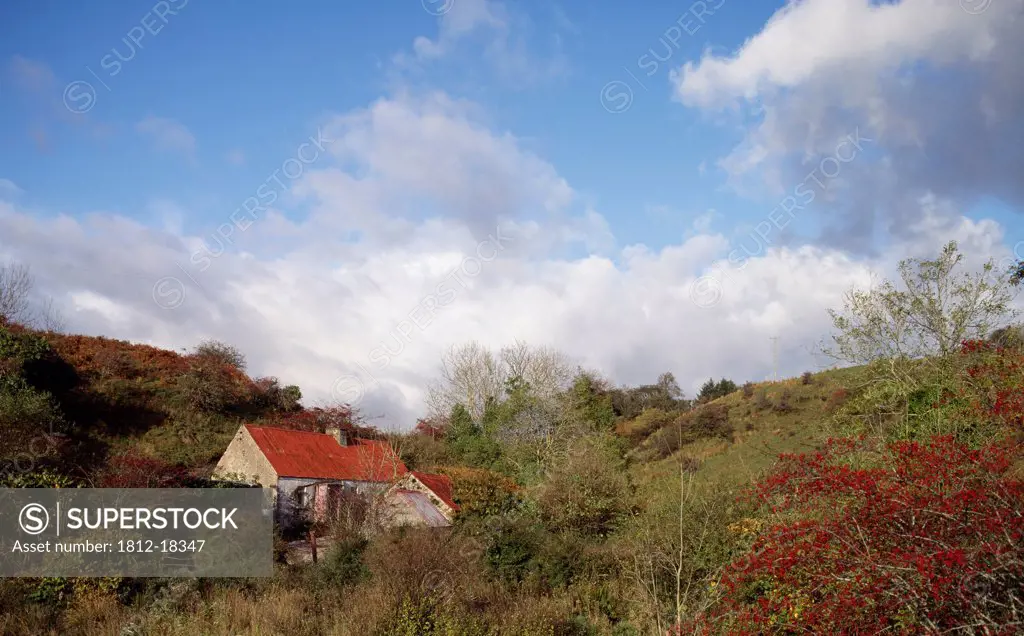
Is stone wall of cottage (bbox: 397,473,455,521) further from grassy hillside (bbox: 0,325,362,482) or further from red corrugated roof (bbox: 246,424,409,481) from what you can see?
grassy hillside (bbox: 0,325,362,482)

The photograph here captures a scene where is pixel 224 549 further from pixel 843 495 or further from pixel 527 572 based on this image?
pixel 843 495

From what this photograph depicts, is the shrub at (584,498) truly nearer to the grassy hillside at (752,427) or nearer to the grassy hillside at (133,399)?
the grassy hillside at (752,427)

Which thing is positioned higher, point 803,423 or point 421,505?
point 803,423

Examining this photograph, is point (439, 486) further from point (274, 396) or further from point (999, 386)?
point (999, 386)

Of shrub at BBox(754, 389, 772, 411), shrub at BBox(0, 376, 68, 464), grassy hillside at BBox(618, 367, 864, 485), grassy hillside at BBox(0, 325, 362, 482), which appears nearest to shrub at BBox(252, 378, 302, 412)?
grassy hillside at BBox(0, 325, 362, 482)

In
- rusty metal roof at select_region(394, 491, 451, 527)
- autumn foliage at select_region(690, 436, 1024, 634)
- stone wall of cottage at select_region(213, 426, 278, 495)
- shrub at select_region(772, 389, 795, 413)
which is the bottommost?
autumn foliage at select_region(690, 436, 1024, 634)

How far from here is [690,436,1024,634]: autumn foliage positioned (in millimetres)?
5867

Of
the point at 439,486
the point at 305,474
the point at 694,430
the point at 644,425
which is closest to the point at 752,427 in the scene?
the point at 694,430

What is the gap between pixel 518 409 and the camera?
34.6m

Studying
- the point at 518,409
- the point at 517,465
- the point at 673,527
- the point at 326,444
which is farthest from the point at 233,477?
the point at 673,527

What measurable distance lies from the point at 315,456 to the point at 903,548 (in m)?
26.6

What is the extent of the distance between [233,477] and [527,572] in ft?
50.1

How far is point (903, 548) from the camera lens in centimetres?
680

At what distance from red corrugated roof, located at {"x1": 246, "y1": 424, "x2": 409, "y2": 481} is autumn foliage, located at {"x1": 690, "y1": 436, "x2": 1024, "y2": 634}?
19.4 meters
